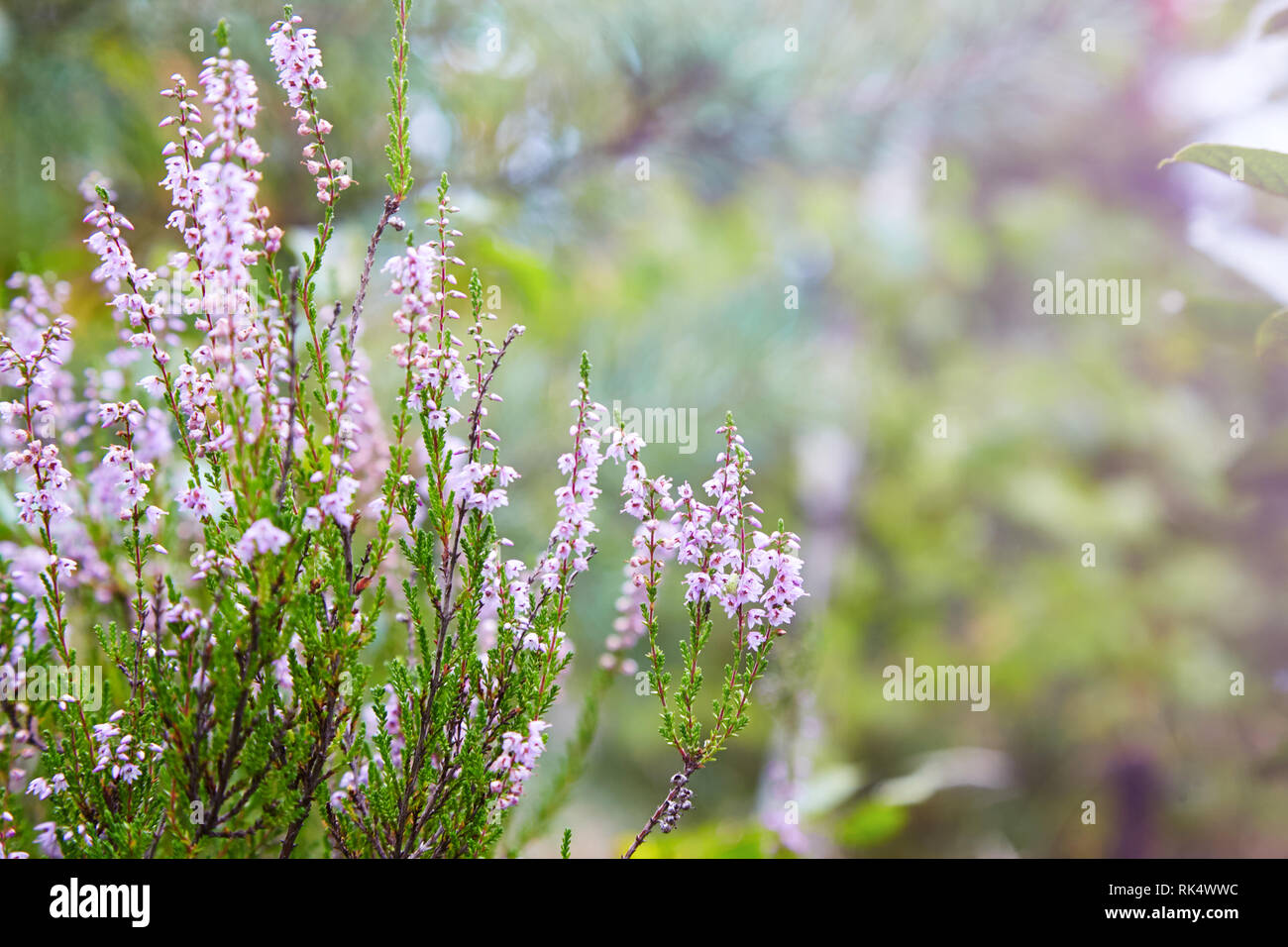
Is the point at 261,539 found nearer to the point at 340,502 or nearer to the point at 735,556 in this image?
the point at 340,502

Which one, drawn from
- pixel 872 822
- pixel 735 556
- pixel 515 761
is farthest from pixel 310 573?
pixel 872 822

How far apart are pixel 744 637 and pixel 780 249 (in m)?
3.37

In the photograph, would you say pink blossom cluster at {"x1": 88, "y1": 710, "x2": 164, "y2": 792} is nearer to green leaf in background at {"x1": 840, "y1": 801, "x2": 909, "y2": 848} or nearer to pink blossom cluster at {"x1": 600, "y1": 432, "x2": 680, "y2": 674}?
pink blossom cluster at {"x1": 600, "y1": 432, "x2": 680, "y2": 674}

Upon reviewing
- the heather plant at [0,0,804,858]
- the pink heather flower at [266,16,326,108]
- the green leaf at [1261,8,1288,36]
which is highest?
the green leaf at [1261,8,1288,36]

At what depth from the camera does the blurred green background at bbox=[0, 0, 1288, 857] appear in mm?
1612

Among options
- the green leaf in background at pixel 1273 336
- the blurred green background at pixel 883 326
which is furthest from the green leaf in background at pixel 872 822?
the green leaf in background at pixel 1273 336

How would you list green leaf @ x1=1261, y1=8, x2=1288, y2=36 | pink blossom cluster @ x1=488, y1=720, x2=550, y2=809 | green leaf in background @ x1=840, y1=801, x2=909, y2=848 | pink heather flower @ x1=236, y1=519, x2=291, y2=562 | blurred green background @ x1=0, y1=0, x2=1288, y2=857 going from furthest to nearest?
blurred green background @ x1=0, y1=0, x2=1288, y2=857, green leaf in background @ x1=840, y1=801, x2=909, y2=848, green leaf @ x1=1261, y1=8, x2=1288, y2=36, pink blossom cluster @ x1=488, y1=720, x2=550, y2=809, pink heather flower @ x1=236, y1=519, x2=291, y2=562

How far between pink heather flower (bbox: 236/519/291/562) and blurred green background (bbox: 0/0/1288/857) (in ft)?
2.05

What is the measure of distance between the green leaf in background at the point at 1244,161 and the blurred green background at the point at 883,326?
0.27m

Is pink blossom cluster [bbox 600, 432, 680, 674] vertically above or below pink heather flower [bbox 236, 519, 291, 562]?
above

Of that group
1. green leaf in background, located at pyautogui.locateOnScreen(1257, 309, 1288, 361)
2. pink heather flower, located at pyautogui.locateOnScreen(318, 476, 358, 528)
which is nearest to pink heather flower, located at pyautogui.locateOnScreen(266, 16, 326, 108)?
pink heather flower, located at pyautogui.locateOnScreen(318, 476, 358, 528)

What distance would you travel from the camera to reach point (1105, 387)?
11.3 feet

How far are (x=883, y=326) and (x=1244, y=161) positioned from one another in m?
3.62
